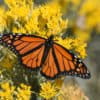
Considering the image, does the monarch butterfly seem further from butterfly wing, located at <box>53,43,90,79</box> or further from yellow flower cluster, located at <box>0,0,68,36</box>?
yellow flower cluster, located at <box>0,0,68,36</box>

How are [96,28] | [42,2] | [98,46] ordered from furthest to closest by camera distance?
[96,28] < [98,46] < [42,2]

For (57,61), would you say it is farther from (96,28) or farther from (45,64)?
(96,28)

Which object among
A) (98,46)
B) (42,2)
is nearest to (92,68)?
(98,46)

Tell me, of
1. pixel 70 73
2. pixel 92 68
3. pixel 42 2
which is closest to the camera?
pixel 70 73

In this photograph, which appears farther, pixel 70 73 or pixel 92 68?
pixel 92 68

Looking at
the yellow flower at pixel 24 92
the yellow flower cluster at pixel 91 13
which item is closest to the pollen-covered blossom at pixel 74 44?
the yellow flower at pixel 24 92

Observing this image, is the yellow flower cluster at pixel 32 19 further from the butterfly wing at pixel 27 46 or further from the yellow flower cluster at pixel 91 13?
A: the yellow flower cluster at pixel 91 13
